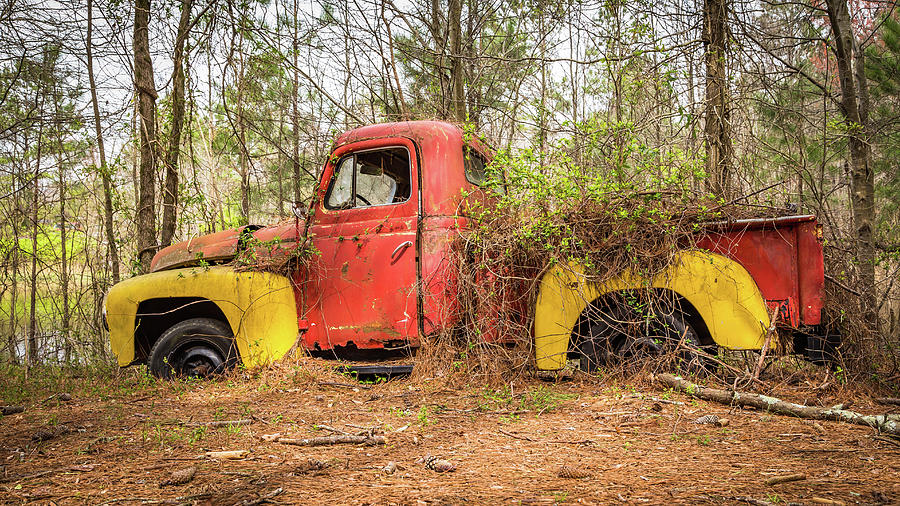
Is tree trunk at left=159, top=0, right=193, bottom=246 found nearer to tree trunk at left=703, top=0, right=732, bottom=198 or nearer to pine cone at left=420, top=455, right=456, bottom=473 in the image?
pine cone at left=420, top=455, right=456, bottom=473

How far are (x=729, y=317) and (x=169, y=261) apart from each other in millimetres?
5377

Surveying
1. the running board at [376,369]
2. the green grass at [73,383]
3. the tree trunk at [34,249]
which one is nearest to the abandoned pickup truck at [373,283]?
the running board at [376,369]

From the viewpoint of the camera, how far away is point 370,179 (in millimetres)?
5145

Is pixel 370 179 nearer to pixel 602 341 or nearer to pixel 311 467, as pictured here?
pixel 602 341

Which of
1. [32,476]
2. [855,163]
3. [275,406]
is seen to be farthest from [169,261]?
[855,163]

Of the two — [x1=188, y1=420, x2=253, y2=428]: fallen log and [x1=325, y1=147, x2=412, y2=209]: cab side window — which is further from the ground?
[x1=325, y1=147, x2=412, y2=209]: cab side window


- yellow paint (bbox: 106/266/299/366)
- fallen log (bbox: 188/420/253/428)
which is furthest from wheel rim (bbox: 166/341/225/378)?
fallen log (bbox: 188/420/253/428)

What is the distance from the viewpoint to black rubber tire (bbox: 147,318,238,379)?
525 centimetres

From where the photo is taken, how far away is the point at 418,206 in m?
4.86

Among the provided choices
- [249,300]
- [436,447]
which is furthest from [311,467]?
[249,300]

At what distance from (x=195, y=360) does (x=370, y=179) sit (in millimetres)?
2508

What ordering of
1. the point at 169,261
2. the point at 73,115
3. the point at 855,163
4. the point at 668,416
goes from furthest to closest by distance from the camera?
1. the point at 73,115
2. the point at 855,163
3. the point at 169,261
4. the point at 668,416

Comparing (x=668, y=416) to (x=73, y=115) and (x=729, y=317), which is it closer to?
(x=729, y=317)

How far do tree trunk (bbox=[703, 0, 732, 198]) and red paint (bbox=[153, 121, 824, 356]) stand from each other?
2.99 metres
